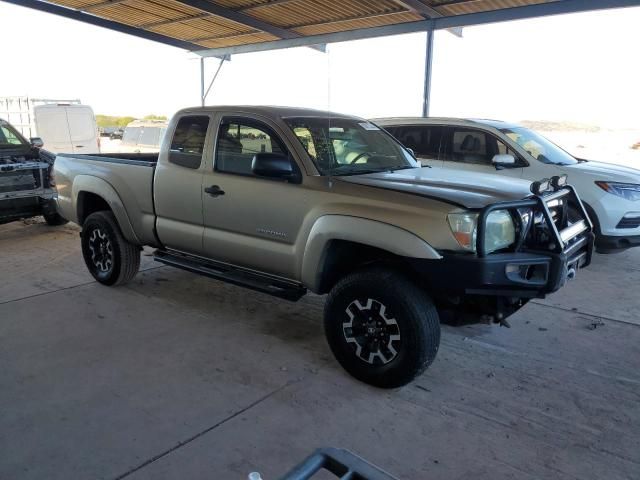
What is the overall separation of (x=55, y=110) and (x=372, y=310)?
40.9ft

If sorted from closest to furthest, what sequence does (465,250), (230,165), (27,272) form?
(465,250)
(230,165)
(27,272)

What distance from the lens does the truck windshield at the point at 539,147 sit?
703 cm

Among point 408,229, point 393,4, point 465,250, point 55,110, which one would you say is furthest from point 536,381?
point 55,110

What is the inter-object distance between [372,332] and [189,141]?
8.29ft

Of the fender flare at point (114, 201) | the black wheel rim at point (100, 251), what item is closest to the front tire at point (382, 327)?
the fender flare at point (114, 201)

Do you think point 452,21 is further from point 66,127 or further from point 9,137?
point 66,127

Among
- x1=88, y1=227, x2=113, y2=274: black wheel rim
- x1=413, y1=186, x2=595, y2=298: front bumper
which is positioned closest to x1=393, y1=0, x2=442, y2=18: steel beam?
x1=88, y1=227, x2=113, y2=274: black wheel rim

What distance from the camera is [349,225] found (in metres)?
3.59

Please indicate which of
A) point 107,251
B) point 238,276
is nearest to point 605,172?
point 238,276

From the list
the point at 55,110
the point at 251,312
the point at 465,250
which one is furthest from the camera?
the point at 55,110

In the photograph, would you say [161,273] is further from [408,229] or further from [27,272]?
[408,229]

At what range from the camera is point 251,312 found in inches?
197

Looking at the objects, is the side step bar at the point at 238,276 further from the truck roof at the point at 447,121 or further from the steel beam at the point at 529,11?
the steel beam at the point at 529,11

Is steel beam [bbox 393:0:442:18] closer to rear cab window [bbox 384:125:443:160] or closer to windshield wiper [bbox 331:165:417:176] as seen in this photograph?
rear cab window [bbox 384:125:443:160]
